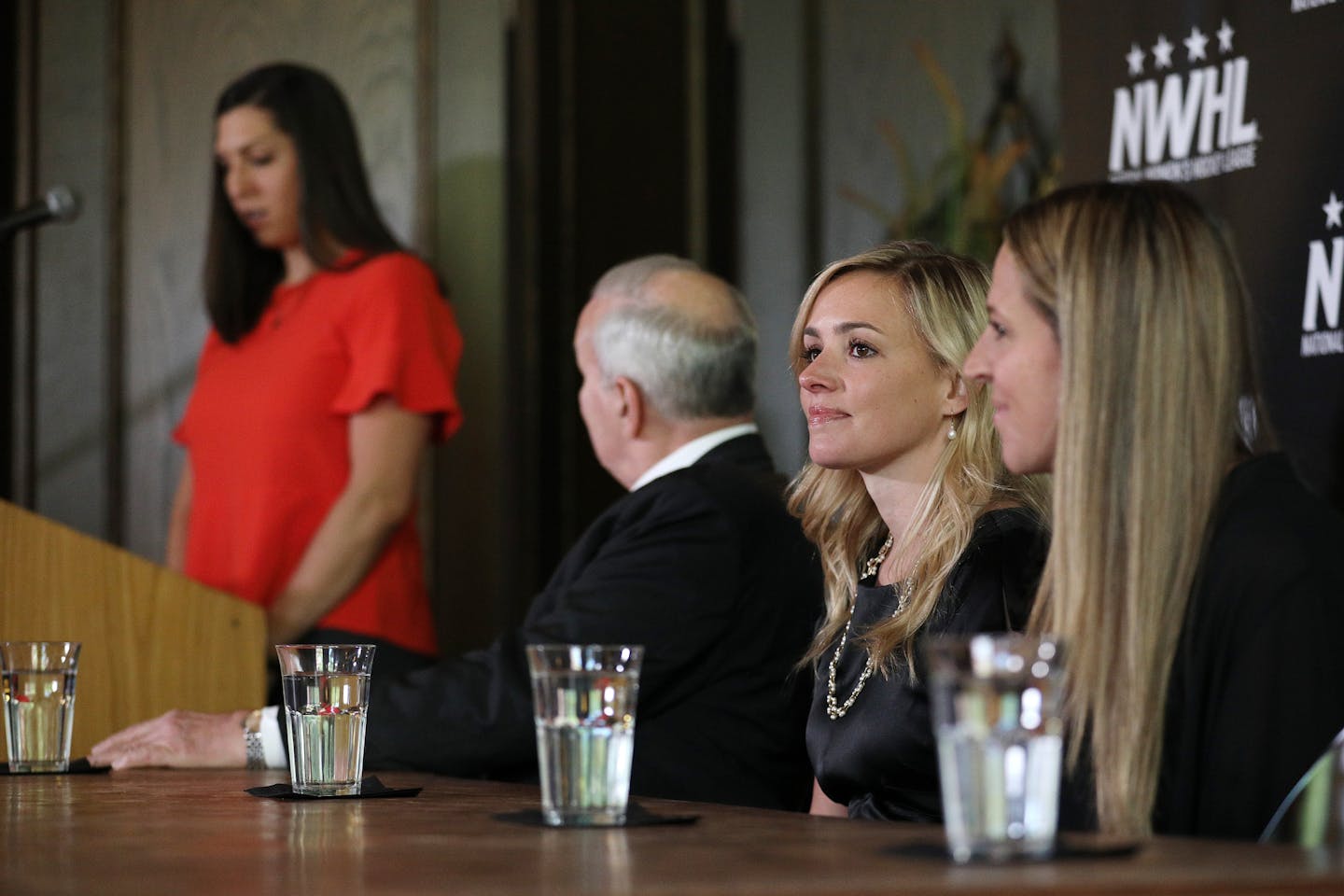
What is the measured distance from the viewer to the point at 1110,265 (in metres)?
1.48

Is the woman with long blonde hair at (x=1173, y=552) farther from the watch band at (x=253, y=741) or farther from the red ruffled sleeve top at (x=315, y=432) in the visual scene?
the red ruffled sleeve top at (x=315, y=432)

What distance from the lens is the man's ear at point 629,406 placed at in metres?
2.73

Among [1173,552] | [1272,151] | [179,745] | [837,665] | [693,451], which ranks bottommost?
[179,745]

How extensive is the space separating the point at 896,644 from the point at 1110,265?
56 centimetres

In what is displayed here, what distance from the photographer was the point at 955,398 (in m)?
2.16

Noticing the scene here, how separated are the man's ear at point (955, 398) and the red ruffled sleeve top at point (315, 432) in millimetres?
1338

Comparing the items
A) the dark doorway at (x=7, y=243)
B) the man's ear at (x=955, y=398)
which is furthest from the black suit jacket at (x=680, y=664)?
the dark doorway at (x=7, y=243)

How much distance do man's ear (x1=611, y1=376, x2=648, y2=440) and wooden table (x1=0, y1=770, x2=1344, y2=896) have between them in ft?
3.97

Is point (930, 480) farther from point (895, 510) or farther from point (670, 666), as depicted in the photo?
point (670, 666)

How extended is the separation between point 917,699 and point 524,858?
0.82 m

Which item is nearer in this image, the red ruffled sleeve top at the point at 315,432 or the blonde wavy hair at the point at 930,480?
the blonde wavy hair at the point at 930,480

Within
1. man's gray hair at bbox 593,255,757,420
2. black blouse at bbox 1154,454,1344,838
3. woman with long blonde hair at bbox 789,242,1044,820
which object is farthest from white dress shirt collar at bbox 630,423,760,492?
black blouse at bbox 1154,454,1344,838

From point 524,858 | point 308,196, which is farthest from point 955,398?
point 308,196

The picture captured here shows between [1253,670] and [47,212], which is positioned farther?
[47,212]
